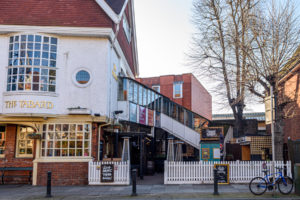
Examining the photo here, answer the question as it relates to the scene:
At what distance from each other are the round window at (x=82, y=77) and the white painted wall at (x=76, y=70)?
0.20 metres

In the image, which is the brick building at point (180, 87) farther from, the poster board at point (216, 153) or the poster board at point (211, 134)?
the poster board at point (216, 153)

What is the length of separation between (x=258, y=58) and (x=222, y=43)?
547 centimetres

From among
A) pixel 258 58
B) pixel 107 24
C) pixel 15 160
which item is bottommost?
pixel 15 160

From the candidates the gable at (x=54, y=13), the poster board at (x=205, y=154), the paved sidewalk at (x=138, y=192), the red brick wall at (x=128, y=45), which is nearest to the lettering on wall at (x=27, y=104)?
the paved sidewalk at (x=138, y=192)

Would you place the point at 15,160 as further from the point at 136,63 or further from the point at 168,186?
the point at 136,63

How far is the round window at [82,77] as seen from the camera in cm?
1560

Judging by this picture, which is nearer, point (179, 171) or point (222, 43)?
point (179, 171)

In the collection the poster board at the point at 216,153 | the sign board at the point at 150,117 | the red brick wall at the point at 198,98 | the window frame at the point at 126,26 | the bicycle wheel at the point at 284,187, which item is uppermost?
the window frame at the point at 126,26

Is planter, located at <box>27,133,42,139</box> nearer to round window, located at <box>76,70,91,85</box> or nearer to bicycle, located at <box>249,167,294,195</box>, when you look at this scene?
round window, located at <box>76,70,91,85</box>

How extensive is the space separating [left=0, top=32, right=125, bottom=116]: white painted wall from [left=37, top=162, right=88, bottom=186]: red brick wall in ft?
8.23

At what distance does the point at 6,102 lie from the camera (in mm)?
14789

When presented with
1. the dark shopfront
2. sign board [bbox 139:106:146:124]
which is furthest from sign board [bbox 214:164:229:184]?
sign board [bbox 139:106:146:124]

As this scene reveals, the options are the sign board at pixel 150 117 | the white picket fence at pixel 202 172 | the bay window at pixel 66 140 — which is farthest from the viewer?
the sign board at pixel 150 117

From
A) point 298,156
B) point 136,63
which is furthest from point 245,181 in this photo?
point 136,63
